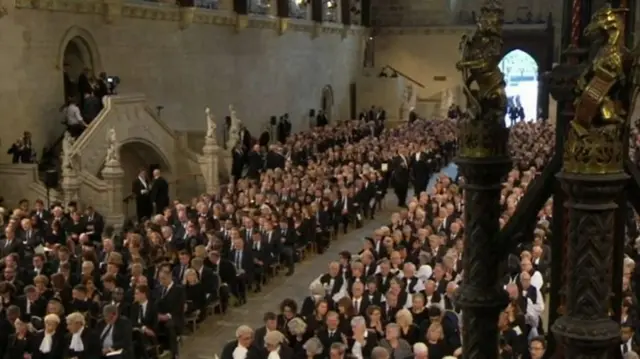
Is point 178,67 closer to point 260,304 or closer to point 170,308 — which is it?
point 260,304

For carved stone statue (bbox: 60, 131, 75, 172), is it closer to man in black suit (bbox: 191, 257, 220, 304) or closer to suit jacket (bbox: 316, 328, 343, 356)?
man in black suit (bbox: 191, 257, 220, 304)

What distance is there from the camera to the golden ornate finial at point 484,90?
3.75 metres

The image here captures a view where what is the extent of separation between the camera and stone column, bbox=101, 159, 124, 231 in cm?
1992

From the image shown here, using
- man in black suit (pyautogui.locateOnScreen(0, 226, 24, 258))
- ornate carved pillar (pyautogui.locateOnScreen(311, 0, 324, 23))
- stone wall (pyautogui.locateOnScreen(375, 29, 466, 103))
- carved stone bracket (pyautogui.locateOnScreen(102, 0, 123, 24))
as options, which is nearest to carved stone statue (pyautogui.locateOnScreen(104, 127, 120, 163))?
carved stone bracket (pyautogui.locateOnScreen(102, 0, 123, 24))

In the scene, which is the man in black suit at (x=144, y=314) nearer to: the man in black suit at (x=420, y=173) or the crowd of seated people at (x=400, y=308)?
the crowd of seated people at (x=400, y=308)

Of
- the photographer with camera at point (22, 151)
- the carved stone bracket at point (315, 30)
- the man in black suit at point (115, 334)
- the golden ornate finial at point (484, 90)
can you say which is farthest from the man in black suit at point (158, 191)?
the carved stone bracket at point (315, 30)

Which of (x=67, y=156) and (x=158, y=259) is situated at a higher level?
(x=67, y=156)

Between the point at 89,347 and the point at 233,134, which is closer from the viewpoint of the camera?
the point at 89,347

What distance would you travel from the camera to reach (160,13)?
2670cm

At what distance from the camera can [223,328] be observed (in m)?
13.5

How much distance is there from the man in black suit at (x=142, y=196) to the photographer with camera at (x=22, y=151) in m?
2.58

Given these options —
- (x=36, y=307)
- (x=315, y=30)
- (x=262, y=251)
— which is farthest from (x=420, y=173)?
(x=315, y=30)

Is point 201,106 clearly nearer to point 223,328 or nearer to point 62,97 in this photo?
point 62,97

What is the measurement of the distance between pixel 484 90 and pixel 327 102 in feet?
123
